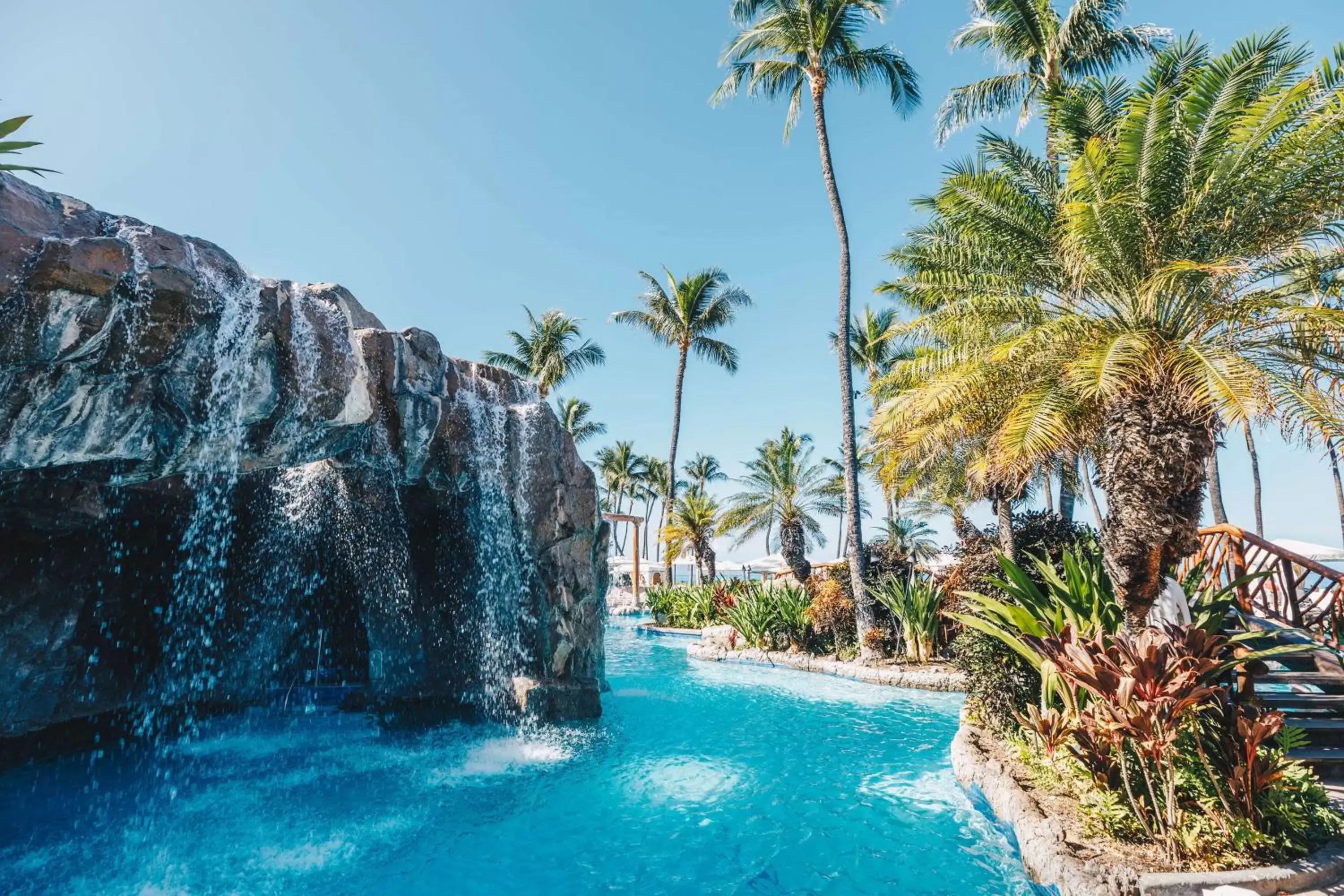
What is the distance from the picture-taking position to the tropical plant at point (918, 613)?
538 inches

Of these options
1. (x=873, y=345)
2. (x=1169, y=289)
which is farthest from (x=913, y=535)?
(x=1169, y=289)

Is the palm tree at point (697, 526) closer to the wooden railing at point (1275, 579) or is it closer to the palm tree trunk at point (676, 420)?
the palm tree trunk at point (676, 420)

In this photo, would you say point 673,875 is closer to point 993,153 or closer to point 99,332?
point 99,332

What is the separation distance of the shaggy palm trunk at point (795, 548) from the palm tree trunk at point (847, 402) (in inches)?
201

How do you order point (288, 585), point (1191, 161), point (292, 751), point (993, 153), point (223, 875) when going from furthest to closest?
point (288, 585), point (993, 153), point (292, 751), point (1191, 161), point (223, 875)

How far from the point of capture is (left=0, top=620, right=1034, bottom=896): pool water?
489 cm

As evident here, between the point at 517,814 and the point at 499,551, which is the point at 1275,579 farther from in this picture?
the point at 499,551

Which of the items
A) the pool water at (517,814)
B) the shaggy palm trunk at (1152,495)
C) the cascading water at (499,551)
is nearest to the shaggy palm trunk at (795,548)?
the pool water at (517,814)

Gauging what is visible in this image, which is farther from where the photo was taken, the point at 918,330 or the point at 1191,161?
the point at 918,330

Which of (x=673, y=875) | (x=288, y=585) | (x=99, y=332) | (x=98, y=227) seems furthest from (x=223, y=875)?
(x=288, y=585)

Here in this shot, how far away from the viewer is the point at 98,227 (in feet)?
17.5

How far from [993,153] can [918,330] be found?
276 centimetres

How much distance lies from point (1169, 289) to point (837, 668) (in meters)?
10.5

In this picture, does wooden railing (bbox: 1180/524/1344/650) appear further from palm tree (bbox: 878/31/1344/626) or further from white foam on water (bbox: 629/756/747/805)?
white foam on water (bbox: 629/756/747/805)
